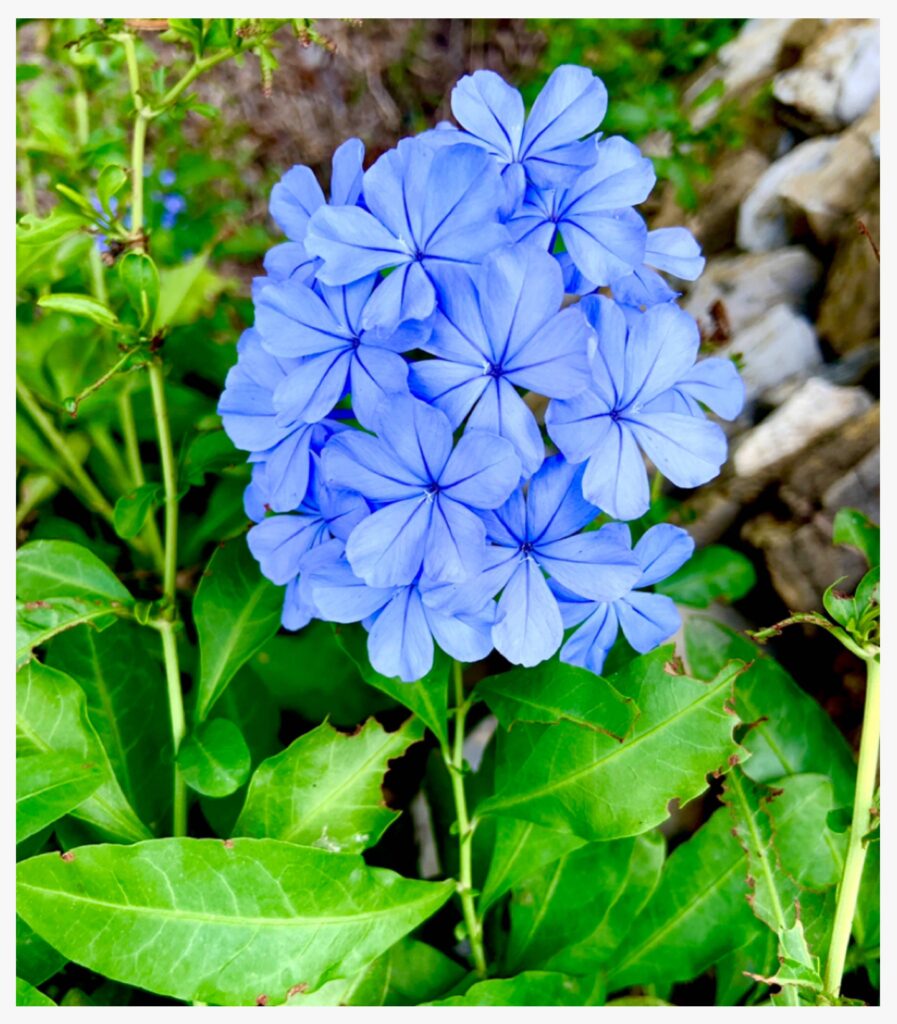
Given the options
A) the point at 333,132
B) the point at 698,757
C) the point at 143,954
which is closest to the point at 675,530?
the point at 698,757

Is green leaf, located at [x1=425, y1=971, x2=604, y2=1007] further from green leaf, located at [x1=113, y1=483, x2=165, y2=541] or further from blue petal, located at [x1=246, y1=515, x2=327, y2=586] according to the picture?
green leaf, located at [x1=113, y1=483, x2=165, y2=541]

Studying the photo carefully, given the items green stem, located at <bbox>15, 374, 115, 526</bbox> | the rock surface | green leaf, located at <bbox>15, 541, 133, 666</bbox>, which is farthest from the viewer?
the rock surface

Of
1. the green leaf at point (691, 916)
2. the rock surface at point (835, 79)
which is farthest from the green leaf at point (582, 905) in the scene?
the rock surface at point (835, 79)

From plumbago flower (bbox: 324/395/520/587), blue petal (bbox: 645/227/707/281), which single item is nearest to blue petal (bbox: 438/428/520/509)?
plumbago flower (bbox: 324/395/520/587)

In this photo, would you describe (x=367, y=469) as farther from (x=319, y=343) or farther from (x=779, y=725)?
(x=779, y=725)

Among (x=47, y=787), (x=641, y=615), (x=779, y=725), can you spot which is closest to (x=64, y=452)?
(x=47, y=787)

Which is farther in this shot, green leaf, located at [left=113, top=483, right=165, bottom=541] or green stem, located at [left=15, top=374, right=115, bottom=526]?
green stem, located at [left=15, top=374, right=115, bottom=526]
